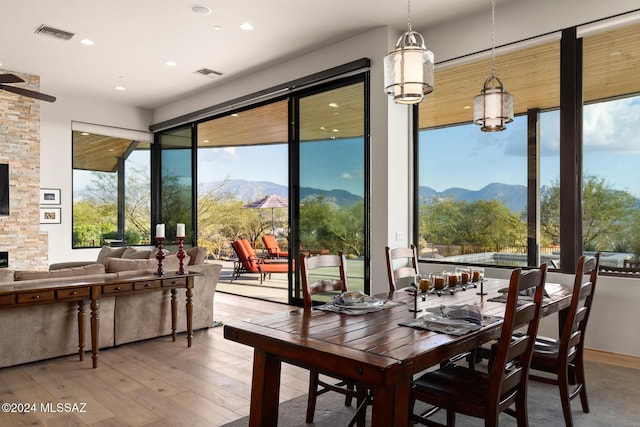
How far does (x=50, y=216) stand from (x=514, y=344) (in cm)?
793

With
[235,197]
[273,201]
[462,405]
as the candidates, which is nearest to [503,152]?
[462,405]

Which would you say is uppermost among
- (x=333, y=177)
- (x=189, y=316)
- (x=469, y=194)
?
(x=333, y=177)

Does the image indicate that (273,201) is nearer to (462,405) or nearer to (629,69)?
(629,69)

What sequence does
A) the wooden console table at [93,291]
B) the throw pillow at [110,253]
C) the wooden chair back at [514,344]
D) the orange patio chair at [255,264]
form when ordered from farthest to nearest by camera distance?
the orange patio chair at [255,264]
the throw pillow at [110,253]
the wooden console table at [93,291]
the wooden chair back at [514,344]

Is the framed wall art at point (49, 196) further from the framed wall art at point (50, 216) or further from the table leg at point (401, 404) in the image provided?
the table leg at point (401, 404)

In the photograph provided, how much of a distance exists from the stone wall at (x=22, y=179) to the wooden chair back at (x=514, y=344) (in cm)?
724

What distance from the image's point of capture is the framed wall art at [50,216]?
7.62m

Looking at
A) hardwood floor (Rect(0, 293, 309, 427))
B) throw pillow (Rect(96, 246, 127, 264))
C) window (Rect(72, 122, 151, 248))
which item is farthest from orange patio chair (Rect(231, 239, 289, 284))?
hardwood floor (Rect(0, 293, 309, 427))

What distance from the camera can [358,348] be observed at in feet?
5.98

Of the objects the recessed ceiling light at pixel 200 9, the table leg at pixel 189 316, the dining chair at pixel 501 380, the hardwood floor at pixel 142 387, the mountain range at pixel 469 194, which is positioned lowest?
the hardwood floor at pixel 142 387

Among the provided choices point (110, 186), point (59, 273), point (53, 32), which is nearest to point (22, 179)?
point (110, 186)

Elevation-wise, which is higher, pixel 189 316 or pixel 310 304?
pixel 310 304

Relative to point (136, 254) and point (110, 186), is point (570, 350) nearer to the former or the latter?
point (136, 254)

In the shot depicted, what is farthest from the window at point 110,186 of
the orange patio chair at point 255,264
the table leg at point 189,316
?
the table leg at point 189,316
